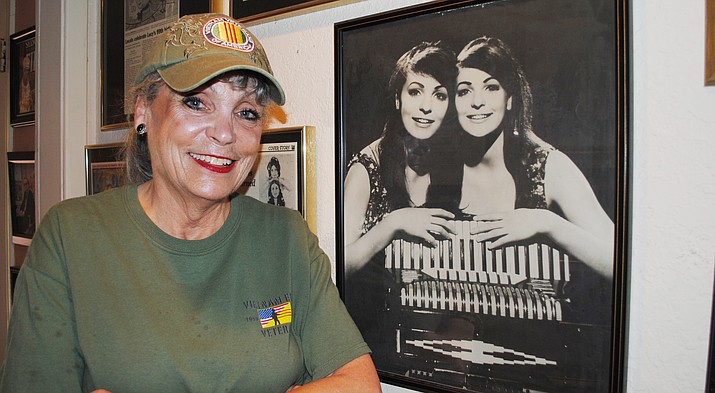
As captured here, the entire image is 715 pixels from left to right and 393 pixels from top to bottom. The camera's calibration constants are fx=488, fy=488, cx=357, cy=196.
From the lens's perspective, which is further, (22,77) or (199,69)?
(22,77)

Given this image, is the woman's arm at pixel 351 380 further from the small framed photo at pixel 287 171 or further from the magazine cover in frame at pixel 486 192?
the small framed photo at pixel 287 171

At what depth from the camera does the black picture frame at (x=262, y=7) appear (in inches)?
44.8

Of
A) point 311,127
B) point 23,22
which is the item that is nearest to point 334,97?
point 311,127

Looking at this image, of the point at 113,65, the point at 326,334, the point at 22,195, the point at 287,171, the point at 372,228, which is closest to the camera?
the point at 326,334

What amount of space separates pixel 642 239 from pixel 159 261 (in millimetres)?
837

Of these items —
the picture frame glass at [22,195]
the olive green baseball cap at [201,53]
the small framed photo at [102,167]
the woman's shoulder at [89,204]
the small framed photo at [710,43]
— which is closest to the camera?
the small framed photo at [710,43]

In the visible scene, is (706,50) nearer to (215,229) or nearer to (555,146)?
(555,146)

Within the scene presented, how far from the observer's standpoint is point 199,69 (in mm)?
818

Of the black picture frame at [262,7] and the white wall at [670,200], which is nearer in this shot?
the white wall at [670,200]

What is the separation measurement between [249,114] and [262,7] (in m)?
0.41

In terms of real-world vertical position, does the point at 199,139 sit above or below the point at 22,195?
above

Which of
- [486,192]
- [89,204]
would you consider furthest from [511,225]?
[89,204]

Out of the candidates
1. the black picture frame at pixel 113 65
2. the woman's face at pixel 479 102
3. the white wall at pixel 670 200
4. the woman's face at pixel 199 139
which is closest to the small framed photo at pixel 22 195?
the black picture frame at pixel 113 65

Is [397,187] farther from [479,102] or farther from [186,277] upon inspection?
[186,277]
